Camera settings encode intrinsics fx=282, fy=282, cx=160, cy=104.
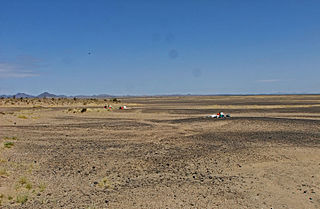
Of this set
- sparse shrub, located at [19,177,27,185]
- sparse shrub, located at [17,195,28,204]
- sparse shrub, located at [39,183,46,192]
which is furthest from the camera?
sparse shrub, located at [19,177,27,185]

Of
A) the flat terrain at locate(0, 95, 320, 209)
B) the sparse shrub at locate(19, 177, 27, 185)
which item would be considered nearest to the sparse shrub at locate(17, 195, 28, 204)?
the flat terrain at locate(0, 95, 320, 209)

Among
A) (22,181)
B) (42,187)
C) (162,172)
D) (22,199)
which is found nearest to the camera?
(22,199)

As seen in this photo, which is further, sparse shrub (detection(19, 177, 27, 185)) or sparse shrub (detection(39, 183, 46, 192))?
sparse shrub (detection(19, 177, 27, 185))

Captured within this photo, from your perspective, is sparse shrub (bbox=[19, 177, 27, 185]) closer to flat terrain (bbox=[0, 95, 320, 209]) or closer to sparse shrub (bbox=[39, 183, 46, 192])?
A: flat terrain (bbox=[0, 95, 320, 209])

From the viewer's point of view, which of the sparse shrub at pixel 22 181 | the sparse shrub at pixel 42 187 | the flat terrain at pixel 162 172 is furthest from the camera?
the sparse shrub at pixel 22 181

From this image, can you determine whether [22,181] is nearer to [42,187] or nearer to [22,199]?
[42,187]

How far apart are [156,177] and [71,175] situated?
3.14 meters

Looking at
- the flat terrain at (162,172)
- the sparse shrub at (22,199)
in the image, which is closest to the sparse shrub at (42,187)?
the flat terrain at (162,172)

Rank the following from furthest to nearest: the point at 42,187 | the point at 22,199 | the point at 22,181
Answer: the point at 22,181, the point at 42,187, the point at 22,199

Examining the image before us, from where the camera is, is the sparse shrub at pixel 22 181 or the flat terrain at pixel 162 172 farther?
the sparse shrub at pixel 22 181

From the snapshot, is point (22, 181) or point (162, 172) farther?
point (162, 172)

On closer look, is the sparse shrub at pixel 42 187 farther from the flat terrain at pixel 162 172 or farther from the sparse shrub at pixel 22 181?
the sparse shrub at pixel 22 181

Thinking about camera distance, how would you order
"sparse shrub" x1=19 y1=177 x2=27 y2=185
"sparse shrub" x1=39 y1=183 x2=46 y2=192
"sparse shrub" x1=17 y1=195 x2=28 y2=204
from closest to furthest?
"sparse shrub" x1=17 y1=195 x2=28 y2=204 → "sparse shrub" x1=39 y1=183 x2=46 y2=192 → "sparse shrub" x1=19 y1=177 x2=27 y2=185

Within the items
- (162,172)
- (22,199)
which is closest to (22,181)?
(22,199)
